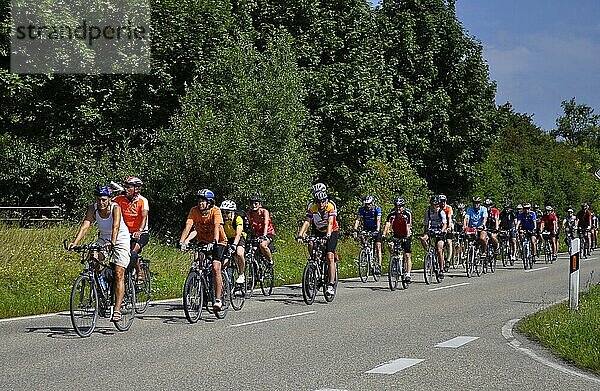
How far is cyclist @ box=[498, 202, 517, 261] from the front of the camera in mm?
30250

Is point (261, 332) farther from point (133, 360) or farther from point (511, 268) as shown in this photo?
point (511, 268)

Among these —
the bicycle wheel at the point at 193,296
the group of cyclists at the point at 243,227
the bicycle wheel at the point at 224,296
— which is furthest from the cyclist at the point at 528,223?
the bicycle wheel at the point at 193,296

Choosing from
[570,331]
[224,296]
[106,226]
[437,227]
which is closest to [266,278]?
[224,296]

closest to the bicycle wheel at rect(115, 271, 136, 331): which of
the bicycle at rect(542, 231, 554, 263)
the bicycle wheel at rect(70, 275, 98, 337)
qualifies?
the bicycle wheel at rect(70, 275, 98, 337)

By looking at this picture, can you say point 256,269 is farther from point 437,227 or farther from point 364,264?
point 437,227

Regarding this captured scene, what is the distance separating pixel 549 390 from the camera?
846 centimetres

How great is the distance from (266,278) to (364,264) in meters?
4.98

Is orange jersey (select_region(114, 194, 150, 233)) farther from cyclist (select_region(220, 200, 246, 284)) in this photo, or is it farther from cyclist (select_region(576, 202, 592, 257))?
cyclist (select_region(576, 202, 592, 257))

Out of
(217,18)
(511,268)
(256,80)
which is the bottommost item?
(511,268)

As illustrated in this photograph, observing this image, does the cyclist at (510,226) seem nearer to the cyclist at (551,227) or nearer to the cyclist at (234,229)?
the cyclist at (551,227)

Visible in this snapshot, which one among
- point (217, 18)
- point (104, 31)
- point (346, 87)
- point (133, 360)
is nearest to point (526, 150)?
point (346, 87)

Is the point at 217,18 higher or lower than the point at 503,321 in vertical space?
higher

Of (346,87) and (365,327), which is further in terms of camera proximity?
(346,87)

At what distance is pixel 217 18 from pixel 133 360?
27.3 meters
